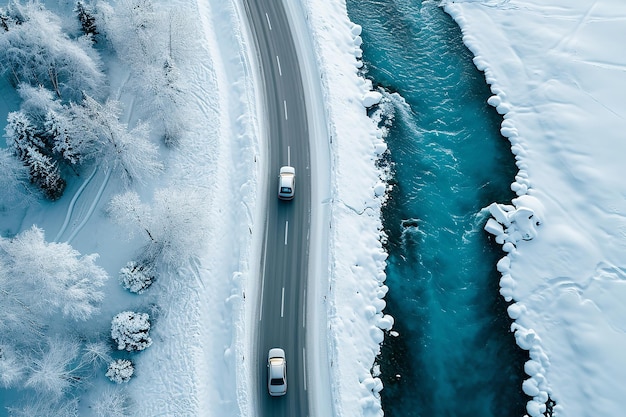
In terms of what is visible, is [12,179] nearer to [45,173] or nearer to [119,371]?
[45,173]

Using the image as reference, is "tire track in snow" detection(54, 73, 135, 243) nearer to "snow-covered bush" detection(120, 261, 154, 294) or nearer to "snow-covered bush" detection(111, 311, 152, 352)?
"snow-covered bush" detection(120, 261, 154, 294)

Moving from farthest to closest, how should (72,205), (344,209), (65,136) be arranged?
(344,209) → (72,205) → (65,136)

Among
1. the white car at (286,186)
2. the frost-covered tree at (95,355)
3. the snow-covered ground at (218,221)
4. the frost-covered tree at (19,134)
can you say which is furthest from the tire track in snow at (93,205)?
the white car at (286,186)

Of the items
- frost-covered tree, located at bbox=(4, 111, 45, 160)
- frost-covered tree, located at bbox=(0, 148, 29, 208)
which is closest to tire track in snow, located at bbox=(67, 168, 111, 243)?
frost-covered tree, located at bbox=(0, 148, 29, 208)

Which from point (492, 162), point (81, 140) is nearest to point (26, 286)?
point (81, 140)

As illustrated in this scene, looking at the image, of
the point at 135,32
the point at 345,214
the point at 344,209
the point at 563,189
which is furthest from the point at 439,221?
the point at 135,32
